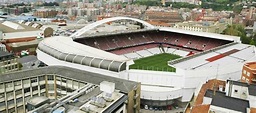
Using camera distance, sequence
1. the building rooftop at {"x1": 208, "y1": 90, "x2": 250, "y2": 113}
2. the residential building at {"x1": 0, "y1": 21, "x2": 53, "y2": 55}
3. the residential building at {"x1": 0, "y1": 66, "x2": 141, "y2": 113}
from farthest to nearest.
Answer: the residential building at {"x1": 0, "y1": 21, "x2": 53, "y2": 55} → the residential building at {"x1": 0, "y1": 66, "x2": 141, "y2": 113} → the building rooftop at {"x1": 208, "y1": 90, "x2": 250, "y2": 113}

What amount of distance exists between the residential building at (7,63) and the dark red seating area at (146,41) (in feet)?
42.5

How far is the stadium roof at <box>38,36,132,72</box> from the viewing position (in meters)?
29.7

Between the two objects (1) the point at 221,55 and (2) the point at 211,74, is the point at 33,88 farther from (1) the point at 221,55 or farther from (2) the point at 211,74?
(1) the point at 221,55

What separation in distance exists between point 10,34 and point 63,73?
129 feet

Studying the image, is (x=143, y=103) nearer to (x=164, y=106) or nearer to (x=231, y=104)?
(x=164, y=106)

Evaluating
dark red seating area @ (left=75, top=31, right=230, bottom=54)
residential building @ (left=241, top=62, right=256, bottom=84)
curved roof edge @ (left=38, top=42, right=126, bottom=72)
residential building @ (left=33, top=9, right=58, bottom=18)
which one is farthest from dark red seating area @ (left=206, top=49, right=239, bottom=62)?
residential building @ (left=33, top=9, right=58, bottom=18)

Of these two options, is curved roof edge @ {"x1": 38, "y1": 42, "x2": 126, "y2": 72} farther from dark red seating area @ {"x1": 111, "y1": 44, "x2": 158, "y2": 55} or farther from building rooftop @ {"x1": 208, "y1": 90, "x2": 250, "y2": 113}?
dark red seating area @ {"x1": 111, "y1": 44, "x2": 158, "y2": 55}

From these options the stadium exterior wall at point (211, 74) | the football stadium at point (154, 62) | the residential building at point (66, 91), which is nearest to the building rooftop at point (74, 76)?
the residential building at point (66, 91)

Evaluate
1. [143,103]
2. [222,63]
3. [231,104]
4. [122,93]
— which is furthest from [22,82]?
[222,63]

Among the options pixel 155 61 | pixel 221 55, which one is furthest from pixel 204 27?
pixel 221 55

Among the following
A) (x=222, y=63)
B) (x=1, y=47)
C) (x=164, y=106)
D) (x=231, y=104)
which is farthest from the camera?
(x=1, y=47)

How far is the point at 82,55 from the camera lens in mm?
32406

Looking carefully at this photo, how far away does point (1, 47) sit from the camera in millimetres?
48156

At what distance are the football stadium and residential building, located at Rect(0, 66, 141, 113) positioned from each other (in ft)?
14.8
